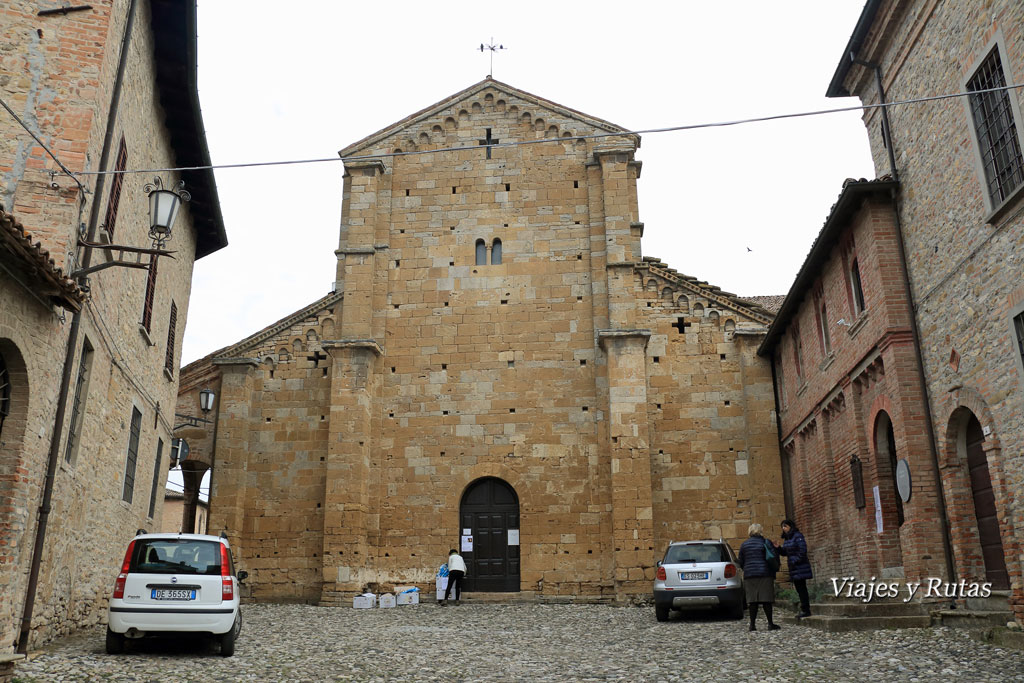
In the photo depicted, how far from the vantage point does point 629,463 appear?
64.3ft

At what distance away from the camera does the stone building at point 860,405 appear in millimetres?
11914

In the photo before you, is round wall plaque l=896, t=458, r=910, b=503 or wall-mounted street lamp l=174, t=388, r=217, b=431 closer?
round wall plaque l=896, t=458, r=910, b=503

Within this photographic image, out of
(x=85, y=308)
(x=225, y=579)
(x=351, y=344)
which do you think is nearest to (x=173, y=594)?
(x=225, y=579)

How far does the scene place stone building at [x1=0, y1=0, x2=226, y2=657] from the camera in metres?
8.72

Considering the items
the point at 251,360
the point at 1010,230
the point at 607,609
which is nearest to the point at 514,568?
the point at 607,609

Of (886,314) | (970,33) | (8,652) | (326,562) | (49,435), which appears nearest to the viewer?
(8,652)

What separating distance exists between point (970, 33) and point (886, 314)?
3968mm

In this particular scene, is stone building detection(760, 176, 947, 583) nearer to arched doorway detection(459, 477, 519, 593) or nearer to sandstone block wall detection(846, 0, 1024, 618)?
sandstone block wall detection(846, 0, 1024, 618)

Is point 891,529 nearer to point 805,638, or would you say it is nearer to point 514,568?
point 805,638

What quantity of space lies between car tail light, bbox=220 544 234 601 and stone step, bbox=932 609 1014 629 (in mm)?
8710

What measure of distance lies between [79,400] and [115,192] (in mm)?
2971

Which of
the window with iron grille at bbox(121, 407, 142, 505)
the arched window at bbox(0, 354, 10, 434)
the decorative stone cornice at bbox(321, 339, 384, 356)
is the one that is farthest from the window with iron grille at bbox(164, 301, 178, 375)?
the arched window at bbox(0, 354, 10, 434)

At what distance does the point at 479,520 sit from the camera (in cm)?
2059

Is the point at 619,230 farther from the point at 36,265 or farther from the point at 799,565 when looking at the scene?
the point at 36,265
